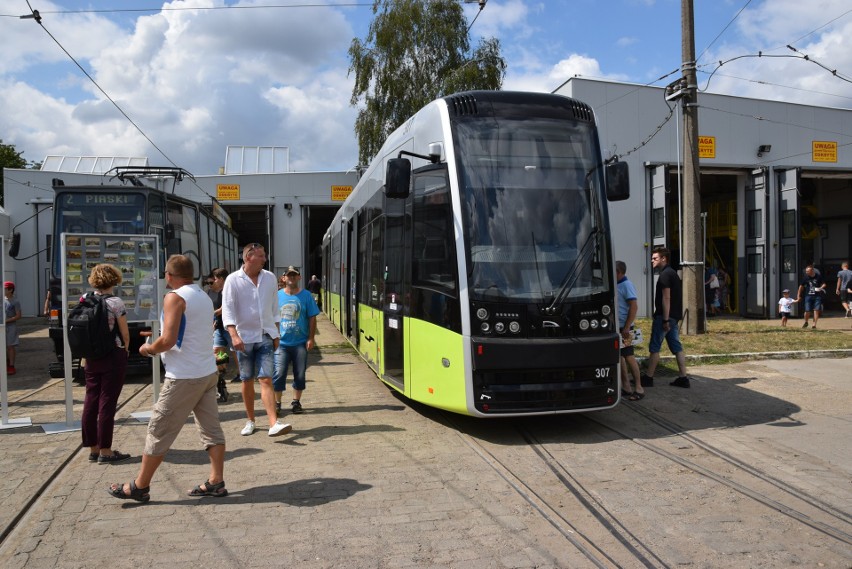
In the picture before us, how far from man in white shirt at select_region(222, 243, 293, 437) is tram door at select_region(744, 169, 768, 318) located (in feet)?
61.2

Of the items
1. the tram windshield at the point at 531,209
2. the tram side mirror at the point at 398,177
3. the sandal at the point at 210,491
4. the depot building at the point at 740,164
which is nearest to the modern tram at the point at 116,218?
the tram side mirror at the point at 398,177

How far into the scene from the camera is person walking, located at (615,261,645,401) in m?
8.36

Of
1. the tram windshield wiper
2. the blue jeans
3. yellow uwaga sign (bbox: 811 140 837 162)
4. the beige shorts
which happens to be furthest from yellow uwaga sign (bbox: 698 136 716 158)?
the beige shorts

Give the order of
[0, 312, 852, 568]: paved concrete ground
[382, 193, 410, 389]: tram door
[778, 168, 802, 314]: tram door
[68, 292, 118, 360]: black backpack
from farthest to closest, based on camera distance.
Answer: [778, 168, 802, 314]: tram door
[382, 193, 410, 389]: tram door
[68, 292, 118, 360]: black backpack
[0, 312, 852, 568]: paved concrete ground

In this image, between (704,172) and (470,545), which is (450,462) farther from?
(704,172)

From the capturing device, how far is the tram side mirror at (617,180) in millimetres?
6910

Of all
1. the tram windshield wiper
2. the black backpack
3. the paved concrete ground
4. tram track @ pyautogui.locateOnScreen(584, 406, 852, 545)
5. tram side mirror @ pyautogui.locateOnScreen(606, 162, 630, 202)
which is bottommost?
tram track @ pyautogui.locateOnScreen(584, 406, 852, 545)

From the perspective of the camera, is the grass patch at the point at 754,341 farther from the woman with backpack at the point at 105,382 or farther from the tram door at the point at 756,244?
the woman with backpack at the point at 105,382

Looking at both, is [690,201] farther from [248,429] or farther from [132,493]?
[132,493]

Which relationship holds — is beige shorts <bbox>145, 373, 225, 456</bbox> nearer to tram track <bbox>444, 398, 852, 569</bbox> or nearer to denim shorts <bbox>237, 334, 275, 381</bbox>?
denim shorts <bbox>237, 334, 275, 381</bbox>

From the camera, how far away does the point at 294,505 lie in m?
4.92

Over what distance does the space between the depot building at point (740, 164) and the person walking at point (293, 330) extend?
42.9 ft

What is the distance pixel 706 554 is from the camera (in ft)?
13.1

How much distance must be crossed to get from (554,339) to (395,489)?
7.17 ft
